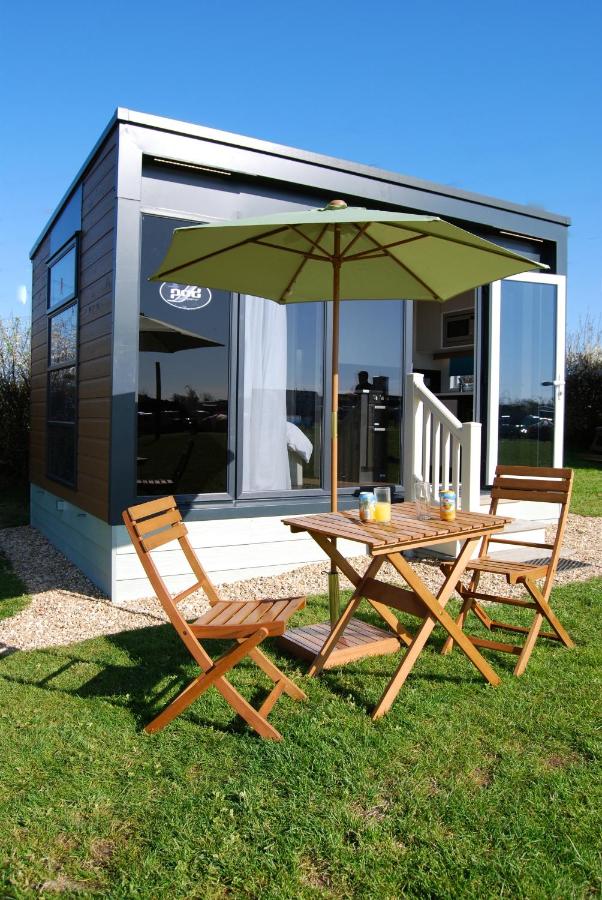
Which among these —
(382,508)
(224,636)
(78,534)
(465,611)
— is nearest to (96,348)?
(78,534)

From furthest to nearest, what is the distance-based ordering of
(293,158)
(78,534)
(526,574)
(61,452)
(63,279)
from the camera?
(61,452)
(63,279)
(78,534)
(293,158)
(526,574)

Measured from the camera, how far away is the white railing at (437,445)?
5207mm

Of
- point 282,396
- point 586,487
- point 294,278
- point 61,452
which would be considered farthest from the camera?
point 586,487

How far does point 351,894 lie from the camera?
172cm

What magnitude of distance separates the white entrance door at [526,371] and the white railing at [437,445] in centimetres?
83

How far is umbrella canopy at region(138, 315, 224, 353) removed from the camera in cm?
467

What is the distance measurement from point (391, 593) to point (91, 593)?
2700mm

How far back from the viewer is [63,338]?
6422 mm

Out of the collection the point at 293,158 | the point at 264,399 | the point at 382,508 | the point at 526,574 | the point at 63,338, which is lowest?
the point at 526,574

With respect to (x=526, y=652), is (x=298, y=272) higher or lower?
higher

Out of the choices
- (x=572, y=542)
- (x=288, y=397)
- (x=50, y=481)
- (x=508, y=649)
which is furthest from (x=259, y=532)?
(x=572, y=542)

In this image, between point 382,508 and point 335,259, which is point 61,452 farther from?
point 382,508

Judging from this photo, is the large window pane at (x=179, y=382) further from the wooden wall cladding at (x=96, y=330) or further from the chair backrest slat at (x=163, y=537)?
the chair backrest slat at (x=163, y=537)

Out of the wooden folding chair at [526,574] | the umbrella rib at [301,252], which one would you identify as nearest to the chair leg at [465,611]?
the wooden folding chair at [526,574]
